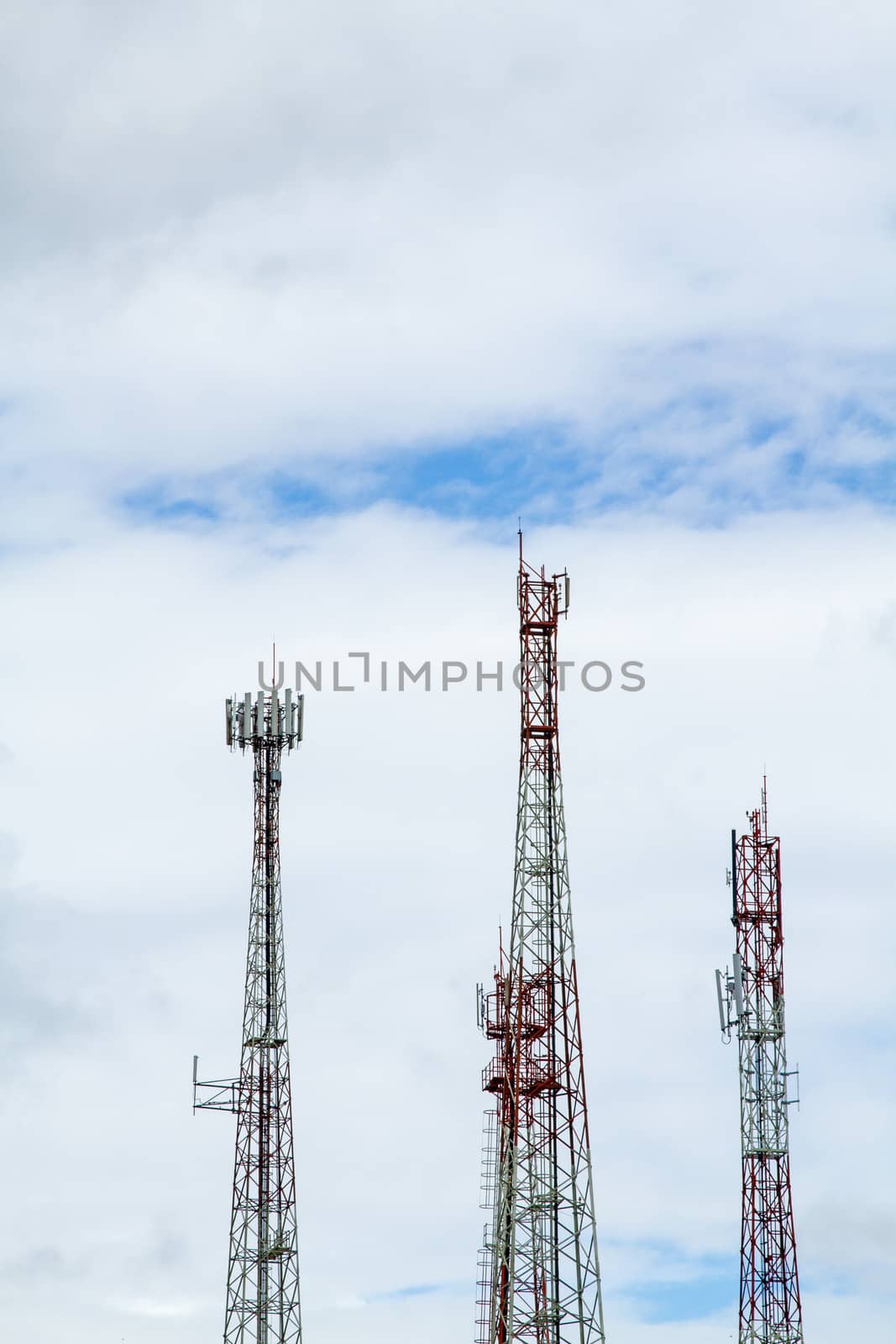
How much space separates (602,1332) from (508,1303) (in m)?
4.11

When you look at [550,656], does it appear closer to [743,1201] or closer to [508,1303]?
[508,1303]

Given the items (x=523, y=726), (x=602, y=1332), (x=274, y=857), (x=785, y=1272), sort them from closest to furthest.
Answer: (x=602, y=1332), (x=523, y=726), (x=785, y=1272), (x=274, y=857)

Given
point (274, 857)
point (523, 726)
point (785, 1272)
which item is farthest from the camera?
point (274, 857)

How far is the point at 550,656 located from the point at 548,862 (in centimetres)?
878

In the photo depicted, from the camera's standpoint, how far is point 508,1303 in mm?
105125

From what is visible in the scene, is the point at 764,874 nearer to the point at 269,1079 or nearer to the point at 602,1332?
the point at 269,1079

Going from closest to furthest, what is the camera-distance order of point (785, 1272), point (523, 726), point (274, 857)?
point (523, 726) < point (785, 1272) < point (274, 857)

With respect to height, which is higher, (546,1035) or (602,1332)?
(546,1035)

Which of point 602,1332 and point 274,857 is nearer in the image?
point 602,1332

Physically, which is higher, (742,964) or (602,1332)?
(742,964)

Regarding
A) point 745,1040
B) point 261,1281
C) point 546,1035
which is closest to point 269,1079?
point 261,1281

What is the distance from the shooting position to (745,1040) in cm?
13650

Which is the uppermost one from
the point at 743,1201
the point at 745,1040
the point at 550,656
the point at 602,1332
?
the point at 550,656

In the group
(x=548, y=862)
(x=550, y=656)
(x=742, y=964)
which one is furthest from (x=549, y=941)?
(x=742, y=964)
